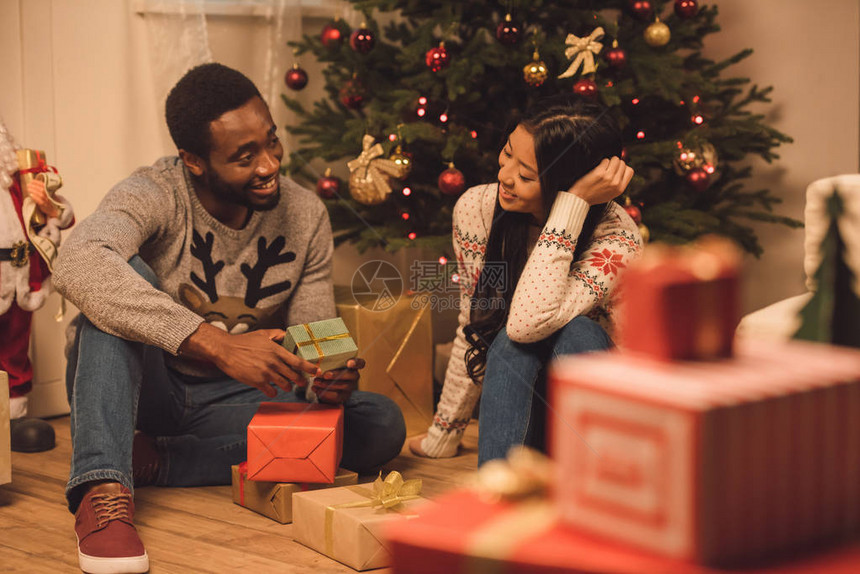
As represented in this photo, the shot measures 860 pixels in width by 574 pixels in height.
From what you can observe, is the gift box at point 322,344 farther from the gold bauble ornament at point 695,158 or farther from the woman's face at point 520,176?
the gold bauble ornament at point 695,158

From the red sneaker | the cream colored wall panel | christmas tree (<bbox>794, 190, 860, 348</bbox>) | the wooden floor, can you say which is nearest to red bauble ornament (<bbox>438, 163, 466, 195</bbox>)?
the wooden floor

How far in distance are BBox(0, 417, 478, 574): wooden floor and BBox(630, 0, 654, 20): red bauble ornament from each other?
47.8 inches

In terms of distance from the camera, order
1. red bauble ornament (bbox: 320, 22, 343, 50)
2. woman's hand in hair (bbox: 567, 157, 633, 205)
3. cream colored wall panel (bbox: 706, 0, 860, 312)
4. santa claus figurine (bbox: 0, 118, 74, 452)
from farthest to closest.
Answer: cream colored wall panel (bbox: 706, 0, 860, 312)
red bauble ornament (bbox: 320, 22, 343, 50)
santa claus figurine (bbox: 0, 118, 74, 452)
woman's hand in hair (bbox: 567, 157, 633, 205)

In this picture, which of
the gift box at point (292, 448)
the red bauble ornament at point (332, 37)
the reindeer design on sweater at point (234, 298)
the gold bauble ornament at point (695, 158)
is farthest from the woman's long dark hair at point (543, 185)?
the red bauble ornament at point (332, 37)

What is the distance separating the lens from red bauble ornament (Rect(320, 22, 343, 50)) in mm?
2303

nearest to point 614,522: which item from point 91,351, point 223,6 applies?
point 91,351

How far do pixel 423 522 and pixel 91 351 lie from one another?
1083 mm

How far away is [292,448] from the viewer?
156 centimetres

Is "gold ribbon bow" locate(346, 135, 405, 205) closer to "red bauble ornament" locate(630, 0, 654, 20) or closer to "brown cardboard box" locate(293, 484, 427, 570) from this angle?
"red bauble ornament" locate(630, 0, 654, 20)

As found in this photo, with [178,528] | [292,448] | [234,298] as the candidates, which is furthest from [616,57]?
[178,528]

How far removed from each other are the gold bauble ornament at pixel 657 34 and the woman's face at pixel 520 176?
83cm

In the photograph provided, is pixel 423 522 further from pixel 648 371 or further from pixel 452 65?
pixel 452 65

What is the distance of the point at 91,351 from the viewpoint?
59.7 inches

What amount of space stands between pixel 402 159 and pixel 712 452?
1.74 metres
